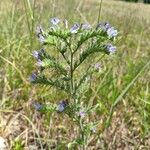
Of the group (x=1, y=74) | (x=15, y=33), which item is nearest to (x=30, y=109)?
(x=1, y=74)

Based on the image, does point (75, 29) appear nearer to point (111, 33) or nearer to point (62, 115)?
point (111, 33)

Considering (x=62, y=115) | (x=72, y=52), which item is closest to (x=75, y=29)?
(x=72, y=52)

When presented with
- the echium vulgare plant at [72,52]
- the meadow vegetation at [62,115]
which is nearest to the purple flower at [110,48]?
the echium vulgare plant at [72,52]

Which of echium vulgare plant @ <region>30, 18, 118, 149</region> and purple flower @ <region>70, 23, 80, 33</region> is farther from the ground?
purple flower @ <region>70, 23, 80, 33</region>

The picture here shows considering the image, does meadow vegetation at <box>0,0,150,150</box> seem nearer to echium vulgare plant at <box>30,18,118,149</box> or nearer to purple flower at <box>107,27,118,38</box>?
echium vulgare plant at <box>30,18,118,149</box>

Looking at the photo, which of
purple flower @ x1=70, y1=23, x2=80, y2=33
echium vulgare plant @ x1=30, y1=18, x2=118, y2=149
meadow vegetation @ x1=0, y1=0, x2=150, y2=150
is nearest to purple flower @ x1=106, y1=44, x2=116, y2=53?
echium vulgare plant @ x1=30, y1=18, x2=118, y2=149

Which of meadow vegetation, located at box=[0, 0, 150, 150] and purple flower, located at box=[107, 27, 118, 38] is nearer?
purple flower, located at box=[107, 27, 118, 38]

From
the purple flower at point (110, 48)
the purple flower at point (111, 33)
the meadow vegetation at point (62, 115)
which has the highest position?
the purple flower at point (111, 33)

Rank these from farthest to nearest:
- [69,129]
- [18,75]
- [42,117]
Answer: [18,75]
[42,117]
[69,129]

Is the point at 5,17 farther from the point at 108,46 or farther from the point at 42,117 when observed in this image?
the point at 108,46

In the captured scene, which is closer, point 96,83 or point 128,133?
point 128,133

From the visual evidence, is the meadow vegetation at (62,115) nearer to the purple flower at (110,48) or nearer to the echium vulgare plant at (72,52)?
the echium vulgare plant at (72,52)
